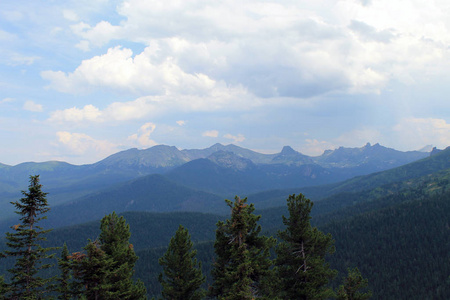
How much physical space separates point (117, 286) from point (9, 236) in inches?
425

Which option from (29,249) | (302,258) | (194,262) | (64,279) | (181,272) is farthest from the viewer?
(64,279)

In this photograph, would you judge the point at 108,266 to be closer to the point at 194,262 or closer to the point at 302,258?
the point at 194,262

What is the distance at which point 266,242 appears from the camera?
29.7m

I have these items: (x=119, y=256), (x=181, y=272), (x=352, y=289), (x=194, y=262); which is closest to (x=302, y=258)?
(x=352, y=289)

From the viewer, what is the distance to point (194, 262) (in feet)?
113

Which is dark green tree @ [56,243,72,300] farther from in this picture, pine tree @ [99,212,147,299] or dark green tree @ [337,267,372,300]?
dark green tree @ [337,267,372,300]

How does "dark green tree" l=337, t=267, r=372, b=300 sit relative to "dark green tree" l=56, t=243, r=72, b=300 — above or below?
below

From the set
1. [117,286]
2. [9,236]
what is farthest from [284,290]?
[9,236]

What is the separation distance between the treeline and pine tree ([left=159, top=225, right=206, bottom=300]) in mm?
101

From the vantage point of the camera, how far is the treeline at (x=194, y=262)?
27.5 m

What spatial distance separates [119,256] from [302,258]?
19.1 metres

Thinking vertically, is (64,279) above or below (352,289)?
above

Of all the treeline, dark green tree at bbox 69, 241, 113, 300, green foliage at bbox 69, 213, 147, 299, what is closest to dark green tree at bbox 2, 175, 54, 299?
the treeline

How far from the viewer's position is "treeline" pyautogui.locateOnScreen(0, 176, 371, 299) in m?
27.5
